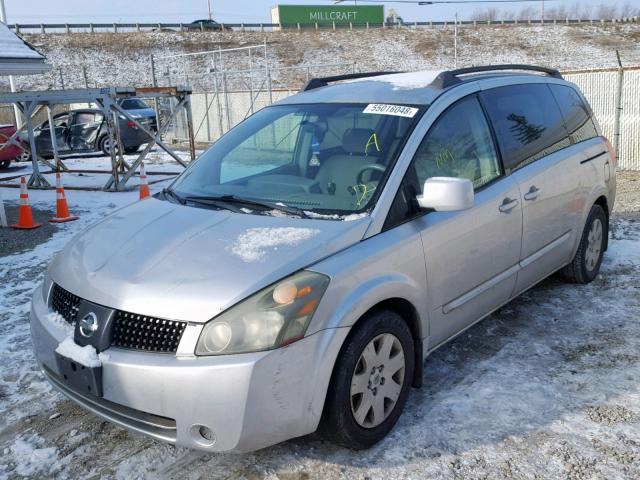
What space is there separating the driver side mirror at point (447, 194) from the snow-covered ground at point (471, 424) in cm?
110

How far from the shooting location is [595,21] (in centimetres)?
6531

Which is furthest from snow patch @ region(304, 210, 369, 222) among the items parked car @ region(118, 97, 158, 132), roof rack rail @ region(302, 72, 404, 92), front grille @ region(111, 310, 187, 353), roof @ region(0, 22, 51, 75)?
parked car @ region(118, 97, 158, 132)

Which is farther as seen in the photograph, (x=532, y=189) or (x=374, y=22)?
(x=374, y=22)

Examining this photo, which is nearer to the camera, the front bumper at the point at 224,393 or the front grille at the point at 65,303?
the front bumper at the point at 224,393

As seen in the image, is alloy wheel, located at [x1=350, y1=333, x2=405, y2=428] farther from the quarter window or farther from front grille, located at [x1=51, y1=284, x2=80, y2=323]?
front grille, located at [x1=51, y1=284, x2=80, y2=323]

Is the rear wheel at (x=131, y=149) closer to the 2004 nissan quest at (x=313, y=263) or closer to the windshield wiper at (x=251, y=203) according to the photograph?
the 2004 nissan quest at (x=313, y=263)

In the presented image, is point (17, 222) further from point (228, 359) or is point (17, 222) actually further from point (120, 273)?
point (228, 359)

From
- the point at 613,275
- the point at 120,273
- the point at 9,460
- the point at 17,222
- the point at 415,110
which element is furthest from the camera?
the point at 17,222

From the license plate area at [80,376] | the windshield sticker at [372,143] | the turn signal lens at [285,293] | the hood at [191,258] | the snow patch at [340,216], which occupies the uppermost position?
the windshield sticker at [372,143]

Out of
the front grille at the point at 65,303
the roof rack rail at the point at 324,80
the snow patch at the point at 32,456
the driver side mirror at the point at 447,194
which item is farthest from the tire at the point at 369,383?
the roof rack rail at the point at 324,80

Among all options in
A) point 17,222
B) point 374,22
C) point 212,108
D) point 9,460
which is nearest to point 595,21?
point 374,22

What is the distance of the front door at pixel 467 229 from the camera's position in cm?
332

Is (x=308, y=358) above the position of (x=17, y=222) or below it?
above

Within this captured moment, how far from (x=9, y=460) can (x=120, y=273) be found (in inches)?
44.7
